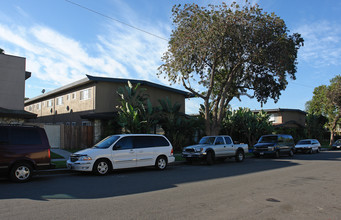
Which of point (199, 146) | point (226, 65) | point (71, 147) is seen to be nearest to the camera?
point (199, 146)

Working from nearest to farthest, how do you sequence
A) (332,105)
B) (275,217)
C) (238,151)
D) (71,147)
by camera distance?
(275,217) → (238,151) → (71,147) → (332,105)

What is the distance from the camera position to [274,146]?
20.7m

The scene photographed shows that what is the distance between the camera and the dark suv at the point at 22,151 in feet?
30.4

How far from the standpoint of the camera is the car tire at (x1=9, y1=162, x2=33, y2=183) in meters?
9.28

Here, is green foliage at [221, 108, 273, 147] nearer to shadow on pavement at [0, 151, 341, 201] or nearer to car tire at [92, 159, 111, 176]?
shadow on pavement at [0, 151, 341, 201]

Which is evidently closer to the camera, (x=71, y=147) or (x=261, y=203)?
(x=261, y=203)

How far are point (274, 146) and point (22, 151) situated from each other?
16940 mm

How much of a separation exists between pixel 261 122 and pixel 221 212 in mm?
26198

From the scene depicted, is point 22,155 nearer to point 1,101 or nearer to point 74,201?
point 74,201

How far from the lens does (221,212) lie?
5.89m

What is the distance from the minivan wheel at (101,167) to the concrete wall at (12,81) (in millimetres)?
11247

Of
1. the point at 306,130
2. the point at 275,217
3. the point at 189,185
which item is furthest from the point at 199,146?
the point at 306,130

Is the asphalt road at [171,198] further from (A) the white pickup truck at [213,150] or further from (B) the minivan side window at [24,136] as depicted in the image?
(A) the white pickup truck at [213,150]

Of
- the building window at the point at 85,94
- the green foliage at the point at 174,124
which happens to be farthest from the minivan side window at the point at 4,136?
the building window at the point at 85,94
